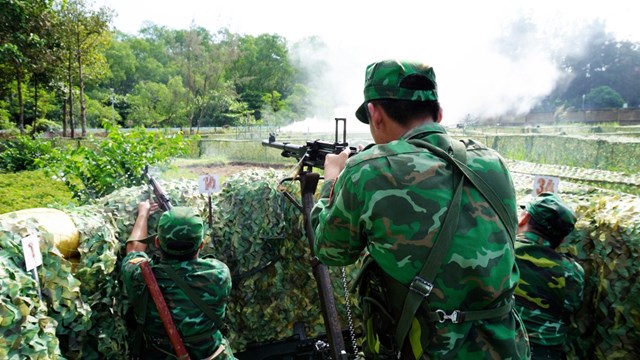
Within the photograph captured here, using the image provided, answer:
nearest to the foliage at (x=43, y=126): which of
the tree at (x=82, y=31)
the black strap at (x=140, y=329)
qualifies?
the tree at (x=82, y=31)

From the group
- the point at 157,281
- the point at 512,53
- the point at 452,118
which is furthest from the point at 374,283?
the point at 512,53

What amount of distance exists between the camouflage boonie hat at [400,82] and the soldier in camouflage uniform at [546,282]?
4.46 feet

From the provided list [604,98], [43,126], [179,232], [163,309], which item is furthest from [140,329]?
[604,98]

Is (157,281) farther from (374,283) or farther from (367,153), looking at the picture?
(367,153)

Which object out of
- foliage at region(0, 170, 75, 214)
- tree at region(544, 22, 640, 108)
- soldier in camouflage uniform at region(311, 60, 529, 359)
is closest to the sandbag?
soldier in camouflage uniform at region(311, 60, 529, 359)

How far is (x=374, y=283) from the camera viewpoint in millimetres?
1956

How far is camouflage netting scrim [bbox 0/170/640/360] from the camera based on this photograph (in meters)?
2.41

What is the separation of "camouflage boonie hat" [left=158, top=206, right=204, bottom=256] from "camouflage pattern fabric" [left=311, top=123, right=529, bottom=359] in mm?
1221

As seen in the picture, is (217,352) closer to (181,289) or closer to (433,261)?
(181,289)

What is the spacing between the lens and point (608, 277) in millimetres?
3217

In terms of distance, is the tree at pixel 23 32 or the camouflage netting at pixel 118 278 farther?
the tree at pixel 23 32

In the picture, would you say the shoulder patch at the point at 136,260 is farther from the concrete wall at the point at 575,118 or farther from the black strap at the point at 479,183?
the concrete wall at the point at 575,118

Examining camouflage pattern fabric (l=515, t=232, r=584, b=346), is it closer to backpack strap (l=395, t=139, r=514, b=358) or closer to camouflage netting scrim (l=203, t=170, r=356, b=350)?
backpack strap (l=395, t=139, r=514, b=358)

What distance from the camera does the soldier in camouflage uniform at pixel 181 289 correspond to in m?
2.71
